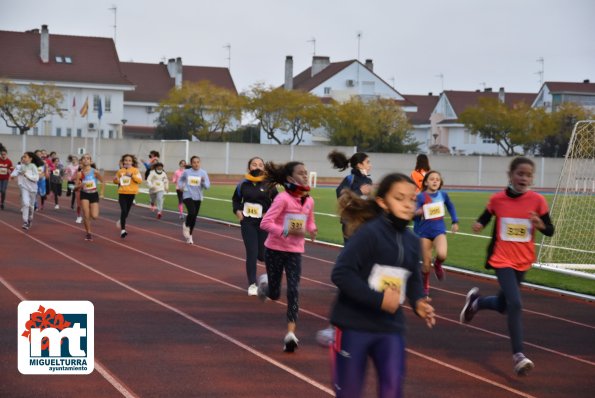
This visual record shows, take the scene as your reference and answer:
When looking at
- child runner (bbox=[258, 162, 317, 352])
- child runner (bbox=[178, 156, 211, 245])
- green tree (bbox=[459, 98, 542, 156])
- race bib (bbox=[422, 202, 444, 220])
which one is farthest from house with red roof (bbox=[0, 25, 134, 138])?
child runner (bbox=[258, 162, 317, 352])

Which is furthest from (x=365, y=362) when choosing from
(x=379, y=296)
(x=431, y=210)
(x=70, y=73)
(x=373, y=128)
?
(x=70, y=73)

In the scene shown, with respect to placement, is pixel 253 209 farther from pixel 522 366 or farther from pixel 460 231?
pixel 460 231

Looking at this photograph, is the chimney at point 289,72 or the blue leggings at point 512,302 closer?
the blue leggings at point 512,302

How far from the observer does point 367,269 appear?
19.3 ft

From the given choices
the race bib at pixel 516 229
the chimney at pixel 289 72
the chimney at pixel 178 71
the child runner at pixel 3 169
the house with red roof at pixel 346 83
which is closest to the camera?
the race bib at pixel 516 229

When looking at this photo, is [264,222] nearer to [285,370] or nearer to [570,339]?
[285,370]

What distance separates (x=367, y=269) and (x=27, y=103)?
76.3 meters

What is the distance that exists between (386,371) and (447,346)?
16.0ft

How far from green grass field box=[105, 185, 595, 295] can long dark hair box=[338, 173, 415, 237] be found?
10060mm

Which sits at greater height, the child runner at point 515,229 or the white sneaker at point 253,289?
the child runner at point 515,229

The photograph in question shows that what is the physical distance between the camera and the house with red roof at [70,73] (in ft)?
282

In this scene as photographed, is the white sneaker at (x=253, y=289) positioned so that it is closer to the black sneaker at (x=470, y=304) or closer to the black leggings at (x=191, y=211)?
the black sneaker at (x=470, y=304)

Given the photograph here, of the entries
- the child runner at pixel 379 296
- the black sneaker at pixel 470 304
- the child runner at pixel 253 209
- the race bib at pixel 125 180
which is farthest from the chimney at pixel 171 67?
the child runner at pixel 379 296

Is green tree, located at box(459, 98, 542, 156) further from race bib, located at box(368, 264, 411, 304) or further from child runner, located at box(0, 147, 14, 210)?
race bib, located at box(368, 264, 411, 304)
